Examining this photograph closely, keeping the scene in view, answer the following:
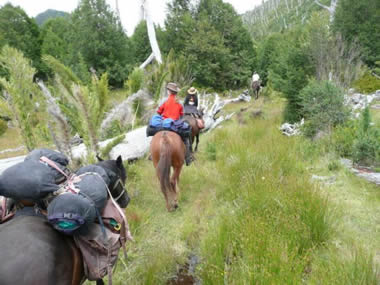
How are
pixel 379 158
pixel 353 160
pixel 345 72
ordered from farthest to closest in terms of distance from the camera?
pixel 345 72 < pixel 353 160 < pixel 379 158

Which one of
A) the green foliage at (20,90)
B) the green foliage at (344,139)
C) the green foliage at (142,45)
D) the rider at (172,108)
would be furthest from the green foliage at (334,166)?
the green foliage at (142,45)

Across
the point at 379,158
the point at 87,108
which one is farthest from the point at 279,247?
the point at 379,158

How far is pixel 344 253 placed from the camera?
2.37 metres

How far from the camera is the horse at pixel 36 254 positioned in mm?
1377

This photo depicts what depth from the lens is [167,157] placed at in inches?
153

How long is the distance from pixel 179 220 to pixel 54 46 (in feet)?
77.4

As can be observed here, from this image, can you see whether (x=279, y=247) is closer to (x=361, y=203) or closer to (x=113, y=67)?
(x=361, y=203)

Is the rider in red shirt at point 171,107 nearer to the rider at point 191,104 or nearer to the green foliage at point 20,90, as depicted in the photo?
the rider at point 191,104

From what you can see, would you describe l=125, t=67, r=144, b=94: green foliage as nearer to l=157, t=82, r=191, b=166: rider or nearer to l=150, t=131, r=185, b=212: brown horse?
l=157, t=82, r=191, b=166: rider

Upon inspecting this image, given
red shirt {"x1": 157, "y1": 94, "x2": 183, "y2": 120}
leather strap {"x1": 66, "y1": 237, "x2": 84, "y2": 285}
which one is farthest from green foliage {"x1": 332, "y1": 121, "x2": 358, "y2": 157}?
leather strap {"x1": 66, "y1": 237, "x2": 84, "y2": 285}

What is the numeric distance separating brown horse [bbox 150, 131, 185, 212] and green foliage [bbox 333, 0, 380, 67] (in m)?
15.6

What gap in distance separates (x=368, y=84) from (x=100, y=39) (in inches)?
723

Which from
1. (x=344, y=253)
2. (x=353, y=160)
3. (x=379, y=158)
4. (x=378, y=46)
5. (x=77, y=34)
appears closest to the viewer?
(x=344, y=253)

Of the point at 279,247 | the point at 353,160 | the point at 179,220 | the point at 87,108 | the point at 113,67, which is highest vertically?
the point at 113,67
